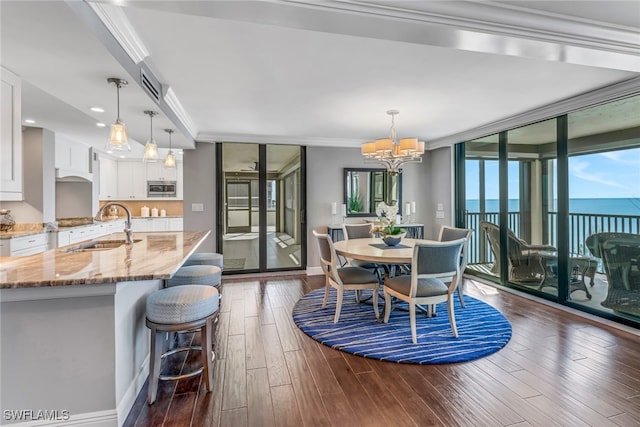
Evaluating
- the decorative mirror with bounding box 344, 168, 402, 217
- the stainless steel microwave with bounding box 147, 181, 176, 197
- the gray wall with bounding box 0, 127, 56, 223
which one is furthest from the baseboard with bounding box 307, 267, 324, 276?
the stainless steel microwave with bounding box 147, 181, 176, 197

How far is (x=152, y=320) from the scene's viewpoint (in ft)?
6.43

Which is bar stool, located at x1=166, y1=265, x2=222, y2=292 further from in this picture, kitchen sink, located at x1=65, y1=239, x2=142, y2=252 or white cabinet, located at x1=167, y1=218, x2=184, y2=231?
white cabinet, located at x1=167, y1=218, x2=184, y2=231

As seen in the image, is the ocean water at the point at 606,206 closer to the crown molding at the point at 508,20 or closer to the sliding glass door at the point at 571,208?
the sliding glass door at the point at 571,208

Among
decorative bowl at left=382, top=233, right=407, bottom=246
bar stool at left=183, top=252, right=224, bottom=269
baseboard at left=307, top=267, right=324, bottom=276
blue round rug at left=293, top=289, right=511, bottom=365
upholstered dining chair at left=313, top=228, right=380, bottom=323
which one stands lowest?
blue round rug at left=293, top=289, right=511, bottom=365

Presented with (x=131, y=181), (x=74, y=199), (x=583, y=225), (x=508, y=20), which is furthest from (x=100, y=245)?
(x=131, y=181)

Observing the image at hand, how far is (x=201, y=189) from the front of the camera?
5.16 meters

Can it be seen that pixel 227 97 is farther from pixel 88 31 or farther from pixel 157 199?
pixel 157 199

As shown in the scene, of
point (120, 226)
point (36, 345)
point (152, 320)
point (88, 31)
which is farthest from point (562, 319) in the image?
point (120, 226)

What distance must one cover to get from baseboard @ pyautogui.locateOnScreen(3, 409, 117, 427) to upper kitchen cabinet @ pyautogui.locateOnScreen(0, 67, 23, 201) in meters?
1.60

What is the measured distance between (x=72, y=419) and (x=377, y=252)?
8.60ft

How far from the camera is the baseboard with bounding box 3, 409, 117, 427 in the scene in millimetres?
1652

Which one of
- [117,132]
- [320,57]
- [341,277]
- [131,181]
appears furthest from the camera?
[131,181]

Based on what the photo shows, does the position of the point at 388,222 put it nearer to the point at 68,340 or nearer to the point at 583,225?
the point at 583,225

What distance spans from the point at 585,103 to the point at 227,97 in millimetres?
3800
